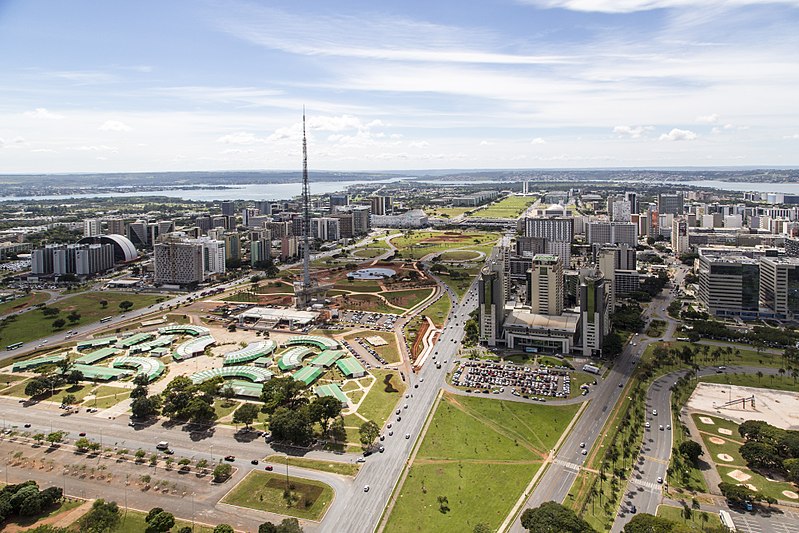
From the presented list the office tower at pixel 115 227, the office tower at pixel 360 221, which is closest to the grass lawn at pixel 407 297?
the office tower at pixel 360 221

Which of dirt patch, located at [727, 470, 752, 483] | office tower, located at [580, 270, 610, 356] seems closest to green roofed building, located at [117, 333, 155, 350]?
office tower, located at [580, 270, 610, 356]

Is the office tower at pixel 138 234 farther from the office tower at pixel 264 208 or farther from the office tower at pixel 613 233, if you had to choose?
the office tower at pixel 613 233

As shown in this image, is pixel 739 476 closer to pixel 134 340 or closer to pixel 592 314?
pixel 592 314

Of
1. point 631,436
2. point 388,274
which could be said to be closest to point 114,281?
point 388,274

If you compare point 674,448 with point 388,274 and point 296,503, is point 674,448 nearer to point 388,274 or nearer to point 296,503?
point 296,503

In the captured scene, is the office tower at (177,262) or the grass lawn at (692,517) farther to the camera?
the office tower at (177,262)

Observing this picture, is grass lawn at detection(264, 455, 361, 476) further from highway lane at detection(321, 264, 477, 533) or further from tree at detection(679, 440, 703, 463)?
tree at detection(679, 440, 703, 463)
